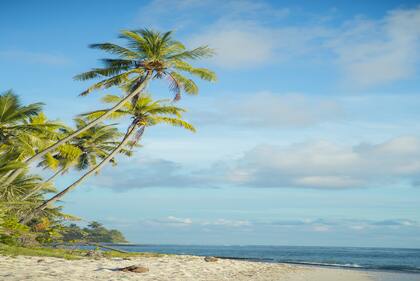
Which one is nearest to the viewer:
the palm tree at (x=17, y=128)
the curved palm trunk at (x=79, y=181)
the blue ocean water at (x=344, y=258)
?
the palm tree at (x=17, y=128)

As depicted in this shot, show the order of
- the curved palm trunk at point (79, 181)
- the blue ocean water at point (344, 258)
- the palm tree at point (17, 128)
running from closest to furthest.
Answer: the palm tree at point (17, 128)
the curved palm trunk at point (79, 181)
the blue ocean water at point (344, 258)

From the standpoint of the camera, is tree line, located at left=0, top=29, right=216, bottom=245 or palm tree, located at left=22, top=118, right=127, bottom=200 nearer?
tree line, located at left=0, top=29, right=216, bottom=245

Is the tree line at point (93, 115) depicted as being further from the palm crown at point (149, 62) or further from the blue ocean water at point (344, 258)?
the blue ocean water at point (344, 258)

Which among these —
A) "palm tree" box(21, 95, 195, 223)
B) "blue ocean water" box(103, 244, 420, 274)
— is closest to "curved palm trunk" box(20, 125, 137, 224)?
"palm tree" box(21, 95, 195, 223)

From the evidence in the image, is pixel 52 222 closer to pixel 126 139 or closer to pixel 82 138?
pixel 82 138

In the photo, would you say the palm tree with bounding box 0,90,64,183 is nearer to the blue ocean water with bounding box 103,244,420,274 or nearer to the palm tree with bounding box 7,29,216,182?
the palm tree with bounding box 7,29,216,182

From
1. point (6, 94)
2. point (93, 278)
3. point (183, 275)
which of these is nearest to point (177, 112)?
point (6, 94)

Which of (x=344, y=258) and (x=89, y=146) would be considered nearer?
(x=89, y=146)

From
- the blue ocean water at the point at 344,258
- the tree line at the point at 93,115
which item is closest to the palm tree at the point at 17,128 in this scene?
the tree line at the point at 93,115

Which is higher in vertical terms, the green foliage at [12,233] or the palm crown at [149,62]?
the palm crown at [149,62]

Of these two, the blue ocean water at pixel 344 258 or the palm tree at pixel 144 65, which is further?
the blue ocean water at pixel 344 258

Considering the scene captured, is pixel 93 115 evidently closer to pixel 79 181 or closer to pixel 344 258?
pixel 79 181

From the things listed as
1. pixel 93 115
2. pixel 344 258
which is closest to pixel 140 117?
pixel 93 115

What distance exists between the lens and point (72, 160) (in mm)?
26016
